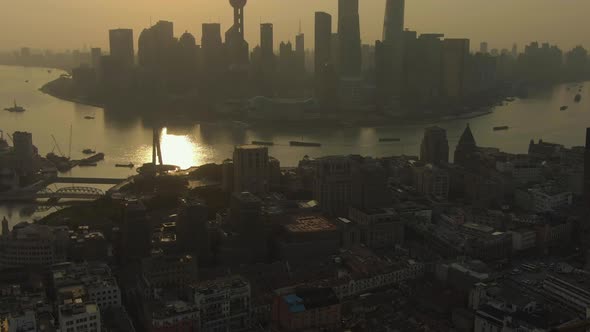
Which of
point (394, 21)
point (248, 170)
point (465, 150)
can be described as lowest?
point (248, 170)

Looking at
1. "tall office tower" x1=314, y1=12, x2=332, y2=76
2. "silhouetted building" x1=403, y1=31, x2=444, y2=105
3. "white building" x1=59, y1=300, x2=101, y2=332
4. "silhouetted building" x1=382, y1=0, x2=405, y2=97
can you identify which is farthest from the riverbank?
"white building" x1=59, y1=300, x2=101, y2=332

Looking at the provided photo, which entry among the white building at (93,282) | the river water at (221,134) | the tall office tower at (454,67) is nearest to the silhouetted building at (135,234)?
the white building at (93,282)

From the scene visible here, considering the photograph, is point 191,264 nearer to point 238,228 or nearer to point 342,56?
point 238,228

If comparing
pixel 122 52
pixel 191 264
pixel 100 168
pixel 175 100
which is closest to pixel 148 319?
pixel 191 264

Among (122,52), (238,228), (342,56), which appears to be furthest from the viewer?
(122,52)

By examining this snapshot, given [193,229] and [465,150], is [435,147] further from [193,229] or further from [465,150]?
[193,229]

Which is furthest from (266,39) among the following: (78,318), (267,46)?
(78,318)
